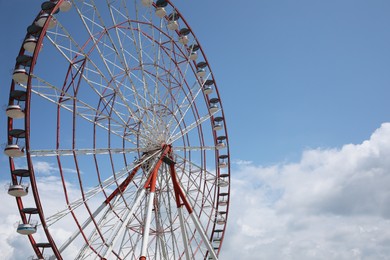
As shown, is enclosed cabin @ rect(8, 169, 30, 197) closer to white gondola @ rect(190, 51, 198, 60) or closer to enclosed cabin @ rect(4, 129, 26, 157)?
enclosed cabin @ rect(4, 129, 26, 157)

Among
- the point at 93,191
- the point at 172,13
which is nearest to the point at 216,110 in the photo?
the point at 172,13

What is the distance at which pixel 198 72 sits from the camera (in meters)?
28.2

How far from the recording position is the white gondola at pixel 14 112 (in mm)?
17656

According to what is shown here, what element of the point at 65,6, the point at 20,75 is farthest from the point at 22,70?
the point at 65,6

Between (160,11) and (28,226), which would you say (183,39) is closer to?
(160,11)

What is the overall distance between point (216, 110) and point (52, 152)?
13.0 meters

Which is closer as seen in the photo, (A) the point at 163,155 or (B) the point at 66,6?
(B) the point at 66,6

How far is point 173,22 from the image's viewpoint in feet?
87.7

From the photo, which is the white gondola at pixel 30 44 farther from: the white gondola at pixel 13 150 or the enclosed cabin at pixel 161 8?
the enclosed cabin at pixel 161 8

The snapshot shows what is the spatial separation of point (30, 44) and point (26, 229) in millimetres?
7667

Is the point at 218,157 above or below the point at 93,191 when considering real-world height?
above

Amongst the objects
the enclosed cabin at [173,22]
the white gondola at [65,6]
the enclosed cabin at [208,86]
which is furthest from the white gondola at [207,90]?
the white gondola at [65,6]

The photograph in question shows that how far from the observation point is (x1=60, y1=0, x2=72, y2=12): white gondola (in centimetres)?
1907

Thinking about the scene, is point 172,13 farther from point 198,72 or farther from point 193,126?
point 193,126
